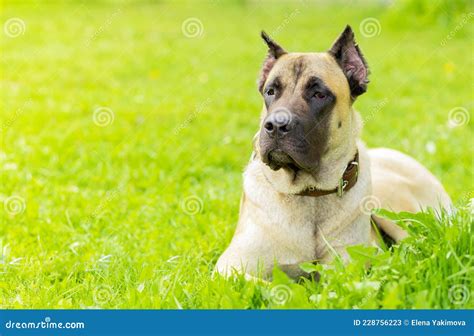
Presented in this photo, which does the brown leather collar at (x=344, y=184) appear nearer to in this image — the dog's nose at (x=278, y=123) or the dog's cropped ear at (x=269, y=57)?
the dog's nose at (x=278, y=123)

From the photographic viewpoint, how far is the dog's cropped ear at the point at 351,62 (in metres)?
4.25

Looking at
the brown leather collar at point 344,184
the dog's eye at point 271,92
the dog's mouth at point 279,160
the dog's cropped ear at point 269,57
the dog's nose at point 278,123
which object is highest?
the dog's cropped ear at point 269,57

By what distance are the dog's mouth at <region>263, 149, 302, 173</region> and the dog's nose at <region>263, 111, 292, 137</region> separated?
11cm

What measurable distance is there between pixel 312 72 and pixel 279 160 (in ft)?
1.81

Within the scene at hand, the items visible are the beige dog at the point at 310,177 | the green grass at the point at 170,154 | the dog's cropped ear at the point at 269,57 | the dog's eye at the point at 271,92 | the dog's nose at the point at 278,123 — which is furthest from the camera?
the dog's cropped ear at the point at 269,57

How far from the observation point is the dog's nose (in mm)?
3852

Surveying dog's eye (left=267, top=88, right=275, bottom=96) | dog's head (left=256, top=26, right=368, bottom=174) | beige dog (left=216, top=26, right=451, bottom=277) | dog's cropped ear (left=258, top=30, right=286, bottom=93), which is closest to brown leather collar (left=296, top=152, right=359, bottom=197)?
beige dog (left=216, top=26, right=451, bottom=277)

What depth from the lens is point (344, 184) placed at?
4.25m

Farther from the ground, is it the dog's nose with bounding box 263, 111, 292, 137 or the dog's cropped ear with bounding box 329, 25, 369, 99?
the dog's cropped ear with bounding box 329, 25, 369, 99

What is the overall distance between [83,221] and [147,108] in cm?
346

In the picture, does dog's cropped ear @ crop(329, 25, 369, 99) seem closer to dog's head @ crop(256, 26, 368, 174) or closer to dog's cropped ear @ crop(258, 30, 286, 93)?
dog's head @ crop(256, 26, 368, 174)

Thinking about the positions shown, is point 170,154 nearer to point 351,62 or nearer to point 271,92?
point 271,92

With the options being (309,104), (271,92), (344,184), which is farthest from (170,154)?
(309,104)

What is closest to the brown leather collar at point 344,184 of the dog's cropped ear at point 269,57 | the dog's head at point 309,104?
the dog's head at point 309,104
